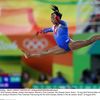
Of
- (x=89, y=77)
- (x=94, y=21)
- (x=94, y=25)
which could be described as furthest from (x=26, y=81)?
(x=94, y=21)

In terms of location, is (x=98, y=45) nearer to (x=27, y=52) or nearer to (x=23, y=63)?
(x=27, y=52)

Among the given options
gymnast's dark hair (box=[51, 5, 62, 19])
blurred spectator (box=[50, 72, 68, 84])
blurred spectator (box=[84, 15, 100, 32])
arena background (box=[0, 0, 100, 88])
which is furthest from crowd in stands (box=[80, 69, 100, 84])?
gymnast's dark hair (box=[51, 5, 62, 19])

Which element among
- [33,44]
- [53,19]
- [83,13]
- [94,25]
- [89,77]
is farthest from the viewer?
[89,77]

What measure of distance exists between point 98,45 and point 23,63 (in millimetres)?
3500

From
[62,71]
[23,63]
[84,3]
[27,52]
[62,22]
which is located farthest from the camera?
[23,63]

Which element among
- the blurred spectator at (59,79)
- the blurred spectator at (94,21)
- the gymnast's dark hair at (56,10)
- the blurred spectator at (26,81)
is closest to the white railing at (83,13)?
the blurred spectator at (94,21)

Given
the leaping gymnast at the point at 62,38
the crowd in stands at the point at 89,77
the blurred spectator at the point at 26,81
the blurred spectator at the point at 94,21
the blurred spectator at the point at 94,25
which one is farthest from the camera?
the crowd in stands at the point at 89,77

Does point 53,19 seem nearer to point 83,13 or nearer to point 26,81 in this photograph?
point 83,13

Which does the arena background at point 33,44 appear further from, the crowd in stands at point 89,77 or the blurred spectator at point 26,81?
the crowd in stands at point 89,77

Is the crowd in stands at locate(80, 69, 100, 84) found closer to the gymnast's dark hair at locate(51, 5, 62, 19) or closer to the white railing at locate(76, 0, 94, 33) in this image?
the white railing at locate(76, 0, 94, 33)

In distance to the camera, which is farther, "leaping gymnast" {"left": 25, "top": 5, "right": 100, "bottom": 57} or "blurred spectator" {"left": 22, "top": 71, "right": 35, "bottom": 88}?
"blurred spectator" {"left": 22, "top": 71, "right": 35, "bottom": 88}

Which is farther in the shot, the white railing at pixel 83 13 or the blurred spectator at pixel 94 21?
the blurred spectator at pixel 94 21

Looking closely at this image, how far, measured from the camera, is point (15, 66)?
1324cm

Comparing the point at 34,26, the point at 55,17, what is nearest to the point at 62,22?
the point at 55,17
